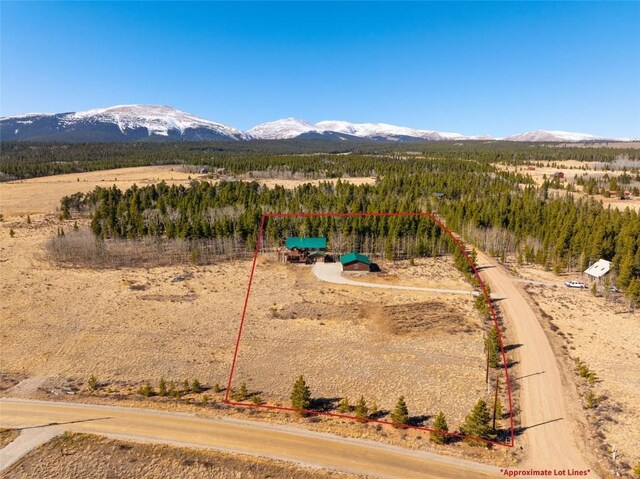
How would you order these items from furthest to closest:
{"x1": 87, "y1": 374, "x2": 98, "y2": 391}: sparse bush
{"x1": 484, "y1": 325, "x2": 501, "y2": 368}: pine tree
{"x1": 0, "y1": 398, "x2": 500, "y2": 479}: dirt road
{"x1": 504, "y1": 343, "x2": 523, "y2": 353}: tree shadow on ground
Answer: {"x1": 504, "y1": 343, "x2": 523, "y2": 353}: tree shadow on ground, {"x1": 484, "y1": 325, "x2": 501, "y2": 368}: pine tree, {"x1": 87, "y1": 374, "x2": 98, "y2": 391}: sparse bush, {"x1": 0, "y1": 398, "x2": 500, "y2": 479}: dirt road

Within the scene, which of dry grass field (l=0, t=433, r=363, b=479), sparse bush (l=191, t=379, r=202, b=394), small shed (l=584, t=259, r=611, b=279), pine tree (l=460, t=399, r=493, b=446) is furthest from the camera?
small shed (l=584, t=259, r=611, b=279)

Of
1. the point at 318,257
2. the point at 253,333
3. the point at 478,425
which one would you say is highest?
the point at 318,257

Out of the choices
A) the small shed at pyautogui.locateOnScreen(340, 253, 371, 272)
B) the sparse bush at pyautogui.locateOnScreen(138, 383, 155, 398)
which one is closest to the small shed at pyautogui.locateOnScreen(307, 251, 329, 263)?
the small shed at pyautogui.locateOnScreen(340, 253, 371, 272)

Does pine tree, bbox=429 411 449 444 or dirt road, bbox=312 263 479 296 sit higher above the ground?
dirt road, bbox=312 263 479 296

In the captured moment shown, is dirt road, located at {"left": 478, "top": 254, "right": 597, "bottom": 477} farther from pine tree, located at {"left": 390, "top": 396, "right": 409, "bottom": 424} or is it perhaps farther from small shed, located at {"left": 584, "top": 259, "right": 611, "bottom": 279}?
small shed, located at {"left": 584, "top": 259, "right": 611, "bottom": 279}

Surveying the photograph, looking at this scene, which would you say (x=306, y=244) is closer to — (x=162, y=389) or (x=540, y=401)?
(x=162, y=389)

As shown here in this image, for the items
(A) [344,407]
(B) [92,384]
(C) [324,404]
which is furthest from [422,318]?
(B) [92,384]
